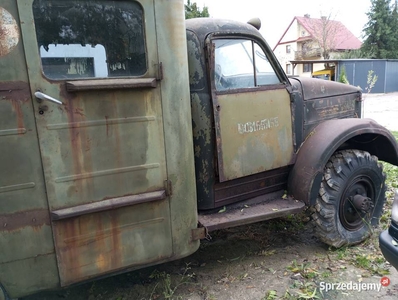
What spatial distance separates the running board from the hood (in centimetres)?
114

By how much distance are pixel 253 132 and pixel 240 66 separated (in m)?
0.64

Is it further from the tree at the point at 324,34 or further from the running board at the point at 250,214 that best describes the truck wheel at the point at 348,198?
the tree at the point at 324,34

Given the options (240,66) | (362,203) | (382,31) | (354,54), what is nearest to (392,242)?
(362,203)

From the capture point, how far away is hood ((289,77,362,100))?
3.61 m

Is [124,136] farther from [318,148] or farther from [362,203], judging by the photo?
[362,203]

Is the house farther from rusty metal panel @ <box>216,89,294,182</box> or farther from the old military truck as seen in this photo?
the old military truck

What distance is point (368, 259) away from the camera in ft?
11.1

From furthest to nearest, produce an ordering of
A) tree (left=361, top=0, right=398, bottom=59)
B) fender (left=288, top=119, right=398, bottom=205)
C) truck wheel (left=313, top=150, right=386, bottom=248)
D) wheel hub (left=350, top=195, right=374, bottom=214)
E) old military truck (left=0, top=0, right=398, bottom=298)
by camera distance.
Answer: tree (left=361, top=0, right=398, bottom=59) → wheel hub (left=350, top=195, right=374, bottom=214) → truck wheel (left=313, top=150, right=386, bottom=248) → fender (left=288, top=119, right=398, bottom=205) → old military truck (left=0, top=0, right=398, bottom=298)

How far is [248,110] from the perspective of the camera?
124 inches

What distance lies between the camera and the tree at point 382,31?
1233 inches

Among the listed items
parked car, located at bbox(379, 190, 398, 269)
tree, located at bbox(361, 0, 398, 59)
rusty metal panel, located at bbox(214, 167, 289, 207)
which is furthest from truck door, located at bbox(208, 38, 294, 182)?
tree, located at bbox(361, 0, 398, 59)

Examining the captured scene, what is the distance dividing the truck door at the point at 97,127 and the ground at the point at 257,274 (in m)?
0.72

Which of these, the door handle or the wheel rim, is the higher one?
the door handle

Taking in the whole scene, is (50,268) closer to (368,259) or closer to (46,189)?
(46,189)
